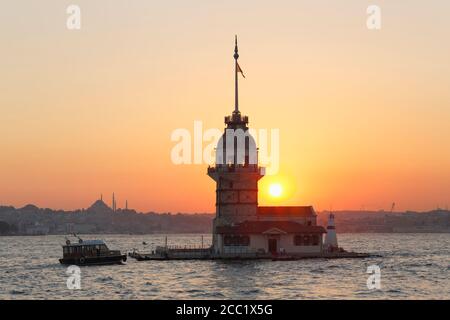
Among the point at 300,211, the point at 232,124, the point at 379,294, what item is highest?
the point at 232,124

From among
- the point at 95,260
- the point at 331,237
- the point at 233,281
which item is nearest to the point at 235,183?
the point at 331,237

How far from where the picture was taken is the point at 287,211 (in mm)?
93312

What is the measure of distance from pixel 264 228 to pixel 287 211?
21.0 feet

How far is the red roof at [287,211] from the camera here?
92438 millimetres

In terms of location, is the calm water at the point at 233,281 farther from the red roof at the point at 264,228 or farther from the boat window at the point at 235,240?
the red roof at the point at 264,228

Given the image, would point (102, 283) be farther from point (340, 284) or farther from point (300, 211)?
point (300, 211)

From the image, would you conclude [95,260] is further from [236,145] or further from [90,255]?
[236,145]

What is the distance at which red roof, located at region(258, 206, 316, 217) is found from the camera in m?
92.4

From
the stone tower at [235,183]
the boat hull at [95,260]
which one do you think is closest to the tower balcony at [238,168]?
the stone tower at [235,183]

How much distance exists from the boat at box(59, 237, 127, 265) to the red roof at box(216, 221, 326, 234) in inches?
Answer: 473
